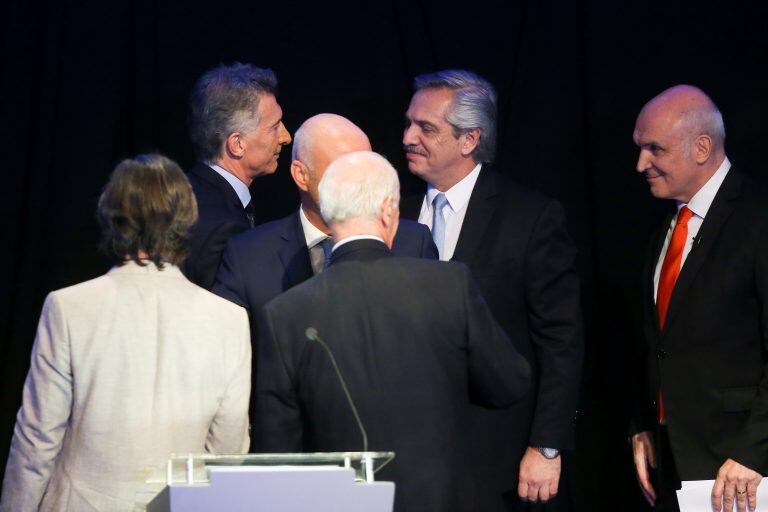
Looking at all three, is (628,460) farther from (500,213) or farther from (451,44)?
(451,44)

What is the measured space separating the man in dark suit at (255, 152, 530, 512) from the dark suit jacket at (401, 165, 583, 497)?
779 millimetres

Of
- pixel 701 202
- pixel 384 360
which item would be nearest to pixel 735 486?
pixel 701 202

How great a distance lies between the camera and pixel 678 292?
12.1 feet

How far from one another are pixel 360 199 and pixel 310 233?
73 cm

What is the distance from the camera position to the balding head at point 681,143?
3.82 meters

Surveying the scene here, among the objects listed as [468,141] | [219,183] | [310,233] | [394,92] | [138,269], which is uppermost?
[394,92]

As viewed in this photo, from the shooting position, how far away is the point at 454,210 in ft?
12.9

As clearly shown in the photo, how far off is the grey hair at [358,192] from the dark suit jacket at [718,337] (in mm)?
1273

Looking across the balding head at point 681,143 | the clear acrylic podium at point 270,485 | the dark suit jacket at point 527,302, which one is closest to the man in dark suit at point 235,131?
the dark suit jacket at point 527,302

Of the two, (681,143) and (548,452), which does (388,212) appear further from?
(681,143)

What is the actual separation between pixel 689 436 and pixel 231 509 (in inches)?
71.2

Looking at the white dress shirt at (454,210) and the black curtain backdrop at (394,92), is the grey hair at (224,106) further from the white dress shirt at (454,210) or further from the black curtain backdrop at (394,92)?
the white dress shirt at (454,210)

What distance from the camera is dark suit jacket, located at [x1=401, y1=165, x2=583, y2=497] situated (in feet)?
11.9

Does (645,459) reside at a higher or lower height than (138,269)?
lower
